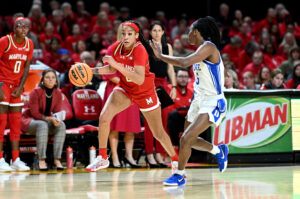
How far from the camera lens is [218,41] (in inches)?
233

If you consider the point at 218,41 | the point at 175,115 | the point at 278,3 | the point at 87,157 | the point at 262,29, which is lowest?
the point at 87,157

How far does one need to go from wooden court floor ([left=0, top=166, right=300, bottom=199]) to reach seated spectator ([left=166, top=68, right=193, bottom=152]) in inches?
37.7

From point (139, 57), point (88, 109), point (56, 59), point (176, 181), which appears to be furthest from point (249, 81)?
point (176, 181)

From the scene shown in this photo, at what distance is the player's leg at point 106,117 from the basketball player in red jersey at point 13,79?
2.01 meters

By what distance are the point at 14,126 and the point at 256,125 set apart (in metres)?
3.81

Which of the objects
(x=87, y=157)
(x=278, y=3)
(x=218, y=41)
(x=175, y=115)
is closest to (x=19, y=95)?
(x=87, y=157)

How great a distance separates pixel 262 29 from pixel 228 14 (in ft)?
4.54

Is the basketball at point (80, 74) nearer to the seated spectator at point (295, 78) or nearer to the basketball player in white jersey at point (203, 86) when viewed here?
the basketball player in white jersey at point (203, 86)

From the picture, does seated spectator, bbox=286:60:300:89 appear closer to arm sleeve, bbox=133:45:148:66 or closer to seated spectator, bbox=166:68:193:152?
seated spectator, bbox=166:68:193:152

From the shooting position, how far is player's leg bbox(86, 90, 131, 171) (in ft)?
20.4

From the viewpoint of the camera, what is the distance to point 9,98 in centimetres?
801

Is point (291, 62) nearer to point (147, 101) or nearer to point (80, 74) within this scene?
point (147, 101)

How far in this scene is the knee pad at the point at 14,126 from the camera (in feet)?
26.1

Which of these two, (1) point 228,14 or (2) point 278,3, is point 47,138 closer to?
(1) point 228,14
